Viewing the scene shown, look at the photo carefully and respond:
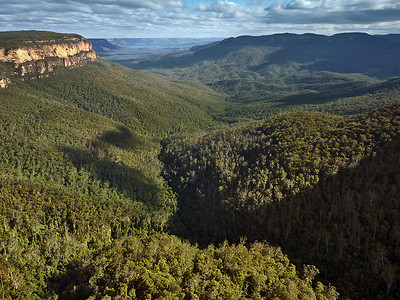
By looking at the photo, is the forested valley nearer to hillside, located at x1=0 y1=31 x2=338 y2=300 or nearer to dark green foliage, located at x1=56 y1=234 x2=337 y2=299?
dark green foliage, located at x1=56 y1=234 x2=337 y2=299

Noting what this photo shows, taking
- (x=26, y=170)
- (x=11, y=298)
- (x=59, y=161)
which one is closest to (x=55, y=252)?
(x=11, y=298)

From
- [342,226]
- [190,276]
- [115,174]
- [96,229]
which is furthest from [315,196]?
[115,174]

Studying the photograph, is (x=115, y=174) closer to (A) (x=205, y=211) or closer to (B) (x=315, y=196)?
(A) (x=205, y=211)

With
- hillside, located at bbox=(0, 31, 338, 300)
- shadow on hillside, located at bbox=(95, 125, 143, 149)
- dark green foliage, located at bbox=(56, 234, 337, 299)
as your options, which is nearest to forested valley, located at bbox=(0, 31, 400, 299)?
dark green foliage, located at bbox=(56, 234, 337, 299)

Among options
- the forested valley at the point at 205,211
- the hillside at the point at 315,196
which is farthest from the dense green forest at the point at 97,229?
the hillside at the point at 315,196

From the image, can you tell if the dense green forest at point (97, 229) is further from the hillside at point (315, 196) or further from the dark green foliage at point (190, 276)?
the hillside at point (315, 196)

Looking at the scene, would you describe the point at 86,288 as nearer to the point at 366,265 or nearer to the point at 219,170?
Answer: the point at 366,265
